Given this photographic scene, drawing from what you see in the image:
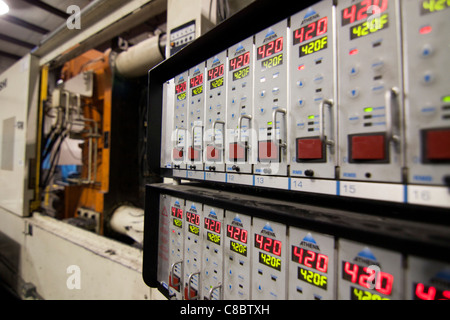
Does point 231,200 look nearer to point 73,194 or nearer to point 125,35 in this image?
A: point 73,194

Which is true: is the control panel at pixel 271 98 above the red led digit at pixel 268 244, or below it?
above

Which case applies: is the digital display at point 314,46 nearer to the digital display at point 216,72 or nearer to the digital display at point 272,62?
the digital display at point 272,62

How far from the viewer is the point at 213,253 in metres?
0.75

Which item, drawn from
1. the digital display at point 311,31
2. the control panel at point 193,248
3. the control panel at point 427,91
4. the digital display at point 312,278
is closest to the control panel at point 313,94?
the digital display at point 311,31

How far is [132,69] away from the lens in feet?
6.54

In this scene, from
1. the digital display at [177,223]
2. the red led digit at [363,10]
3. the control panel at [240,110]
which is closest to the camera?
the red led digit at [363,10]

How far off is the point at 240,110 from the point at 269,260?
19.1 inches

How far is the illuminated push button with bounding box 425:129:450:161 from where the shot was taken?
0.35m

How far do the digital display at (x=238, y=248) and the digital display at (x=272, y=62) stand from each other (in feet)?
1.90

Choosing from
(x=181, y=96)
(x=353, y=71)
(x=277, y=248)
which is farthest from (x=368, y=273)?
(x=181, y=96)

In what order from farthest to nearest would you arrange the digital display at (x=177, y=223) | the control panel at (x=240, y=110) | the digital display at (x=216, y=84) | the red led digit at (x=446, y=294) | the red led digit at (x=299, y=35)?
the digital display at (x=177, y=223) < the digital display at (x=216, y=84) < the control panel at (x=240, y=110) < the red led digit at (x=299, y=35) < the red led digit at (x=446, y=294)

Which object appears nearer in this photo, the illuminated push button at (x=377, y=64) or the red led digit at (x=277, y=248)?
the illuminated push button at (x=377, y=64)

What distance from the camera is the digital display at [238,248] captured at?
2.17 ft
